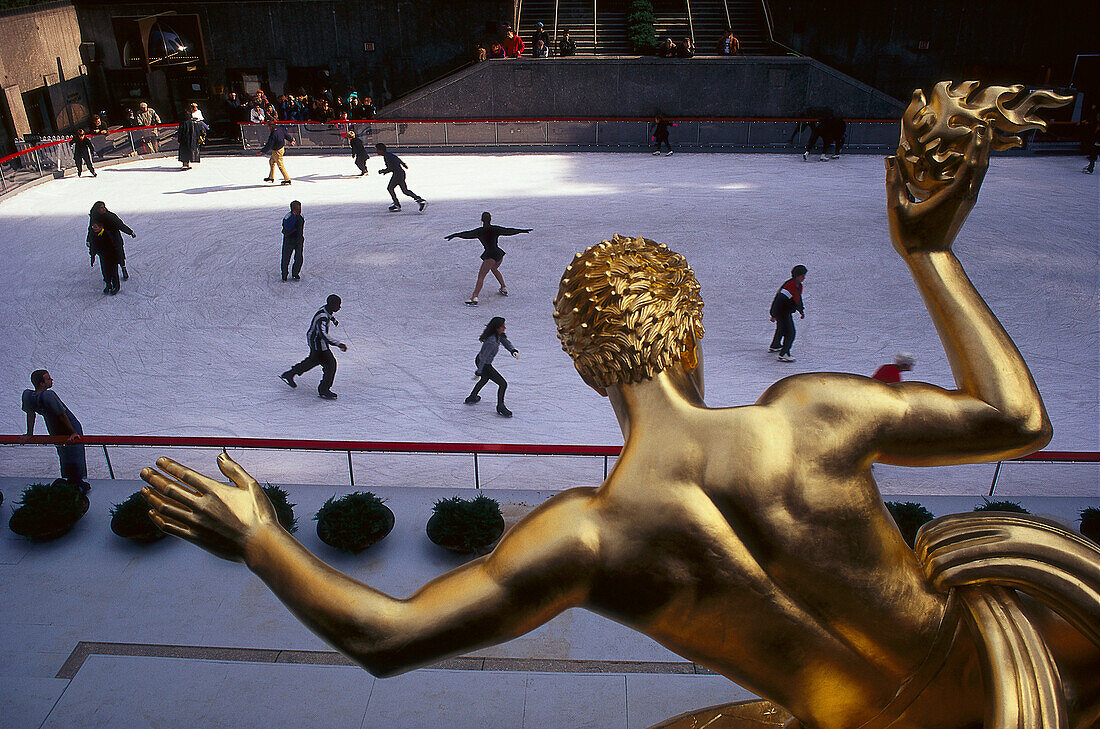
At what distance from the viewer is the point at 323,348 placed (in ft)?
30.3

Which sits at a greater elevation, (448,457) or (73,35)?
(73,35)

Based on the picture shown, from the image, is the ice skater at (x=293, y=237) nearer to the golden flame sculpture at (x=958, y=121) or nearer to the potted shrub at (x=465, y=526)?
the potted shrub at (x=465, y=526)

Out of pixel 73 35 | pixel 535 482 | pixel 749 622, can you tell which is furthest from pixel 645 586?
pixel 73 35

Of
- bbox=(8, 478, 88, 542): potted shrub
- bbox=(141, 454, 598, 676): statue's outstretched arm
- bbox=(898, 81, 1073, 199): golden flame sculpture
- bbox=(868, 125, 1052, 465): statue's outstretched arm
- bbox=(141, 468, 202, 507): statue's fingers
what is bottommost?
bbox=(8, 478, 88, 542): potted shrub

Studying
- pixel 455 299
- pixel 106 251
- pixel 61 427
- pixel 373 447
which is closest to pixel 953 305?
pixel 373 447

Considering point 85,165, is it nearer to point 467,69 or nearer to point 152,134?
point 152,134

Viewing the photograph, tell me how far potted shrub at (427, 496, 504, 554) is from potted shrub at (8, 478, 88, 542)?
295cm

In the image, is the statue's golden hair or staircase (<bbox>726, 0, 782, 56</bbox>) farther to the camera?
staircase (<bbox>726, 0, 782, 56</bbox>)

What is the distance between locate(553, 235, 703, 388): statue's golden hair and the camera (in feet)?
6.50

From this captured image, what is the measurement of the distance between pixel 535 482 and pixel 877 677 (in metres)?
5.59

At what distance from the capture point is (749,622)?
6.45ft

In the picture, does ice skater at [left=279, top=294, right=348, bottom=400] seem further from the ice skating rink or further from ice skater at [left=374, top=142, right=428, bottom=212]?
ice skater at [left=374, top=142, right=428, bottom=212]

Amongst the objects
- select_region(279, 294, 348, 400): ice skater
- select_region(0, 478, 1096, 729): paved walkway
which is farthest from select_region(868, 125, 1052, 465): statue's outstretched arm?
select_region(279, 294, 348, 400): ice skater

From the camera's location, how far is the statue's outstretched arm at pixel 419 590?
6.33 ft
